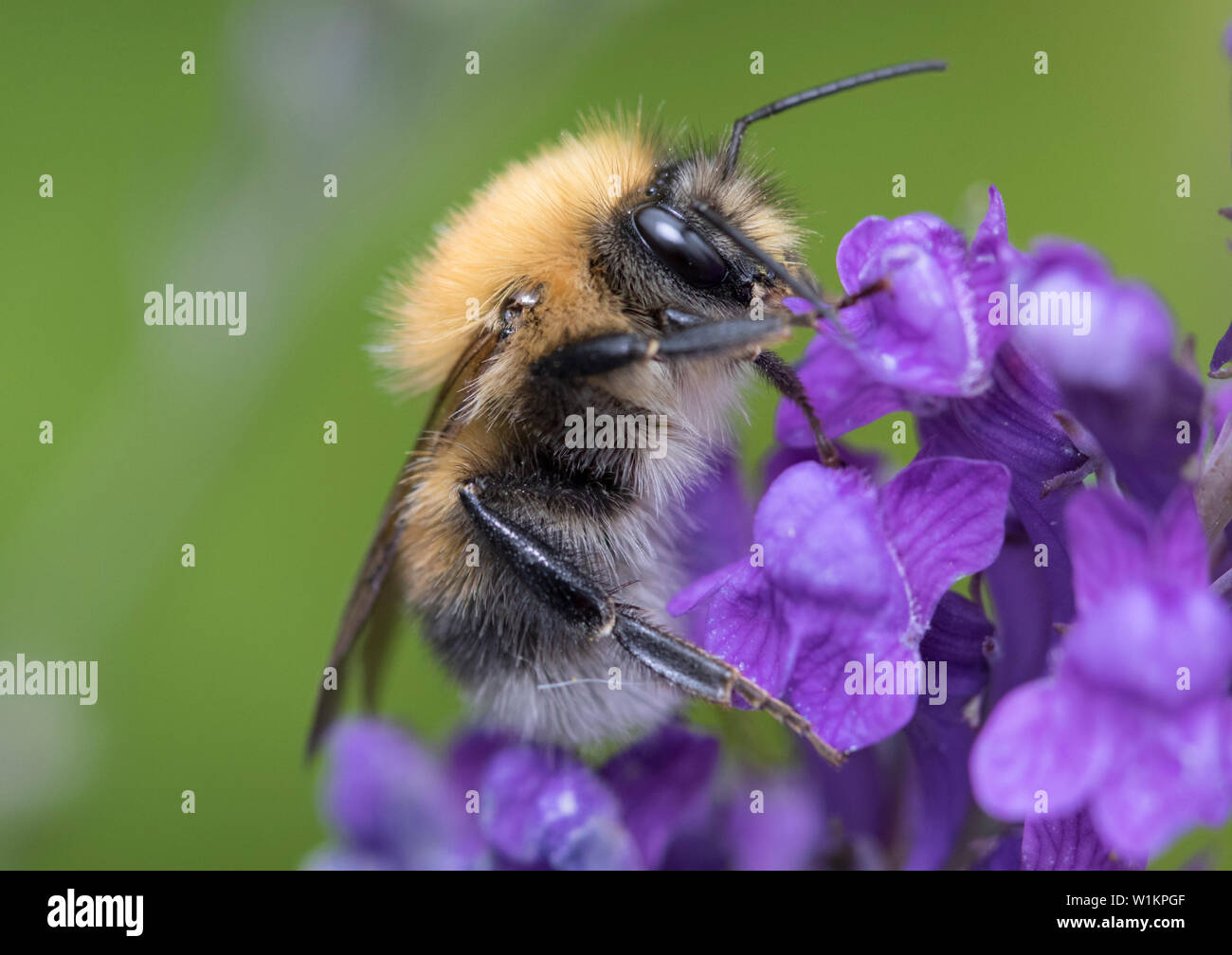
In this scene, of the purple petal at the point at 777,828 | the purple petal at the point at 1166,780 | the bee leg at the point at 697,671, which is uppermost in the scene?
the bee leg at the point at 697,671

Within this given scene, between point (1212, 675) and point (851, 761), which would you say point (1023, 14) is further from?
point (1212, 675)

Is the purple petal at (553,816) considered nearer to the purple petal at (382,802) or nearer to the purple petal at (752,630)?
the purple petal at (382,802)

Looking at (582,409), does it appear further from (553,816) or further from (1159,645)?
(1159,645)

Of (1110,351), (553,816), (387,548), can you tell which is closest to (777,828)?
(553,816)

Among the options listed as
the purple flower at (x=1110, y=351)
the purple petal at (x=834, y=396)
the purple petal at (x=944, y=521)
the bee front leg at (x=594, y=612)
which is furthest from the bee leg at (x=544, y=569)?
the purple flower at (x=1110, y=351)

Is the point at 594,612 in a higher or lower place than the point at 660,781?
higher

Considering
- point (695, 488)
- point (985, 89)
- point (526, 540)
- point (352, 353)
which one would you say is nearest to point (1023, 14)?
point (985, 89)

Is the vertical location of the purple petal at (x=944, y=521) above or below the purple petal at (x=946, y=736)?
above
